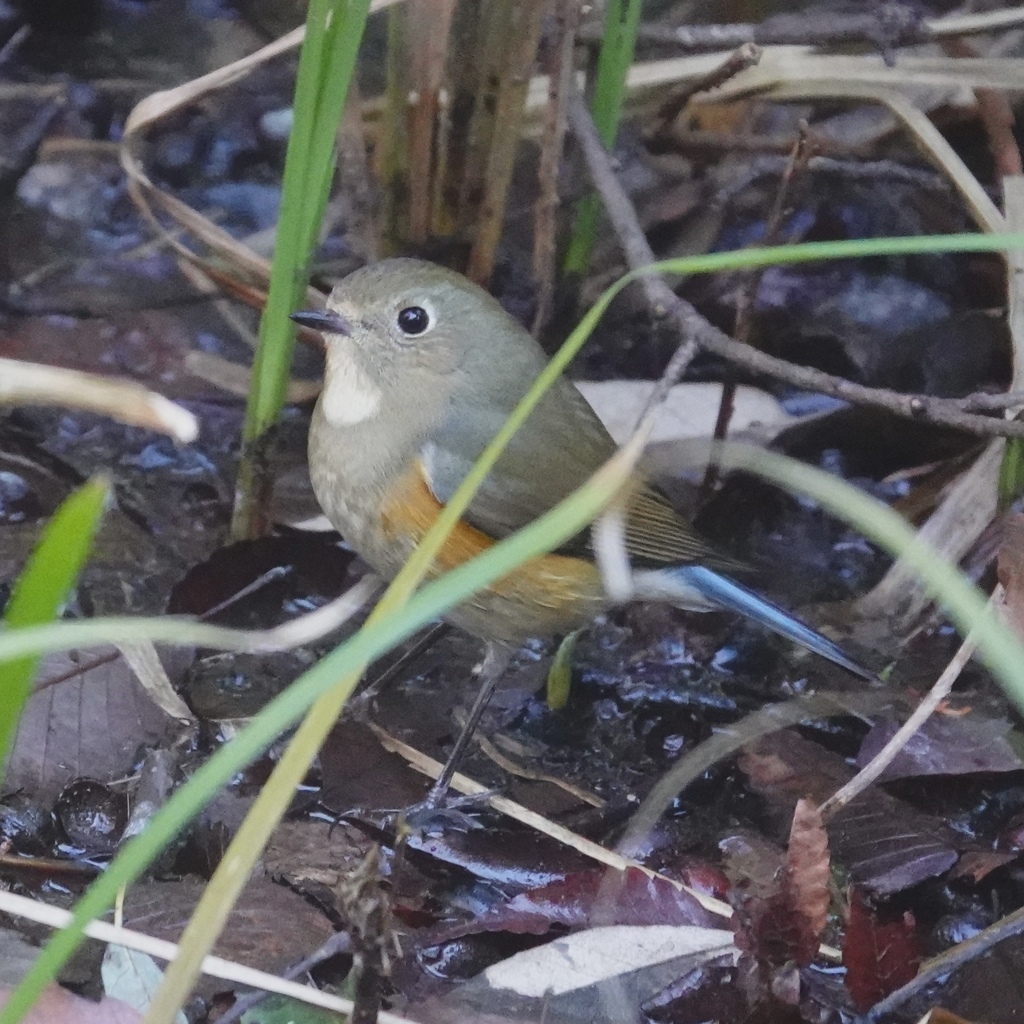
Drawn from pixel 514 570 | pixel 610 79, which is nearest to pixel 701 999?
pixel 514 570

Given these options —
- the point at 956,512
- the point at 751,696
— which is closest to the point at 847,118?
the point at 956,512

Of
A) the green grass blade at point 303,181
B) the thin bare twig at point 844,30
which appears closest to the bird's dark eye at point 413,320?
the green grass blade at point 303,181

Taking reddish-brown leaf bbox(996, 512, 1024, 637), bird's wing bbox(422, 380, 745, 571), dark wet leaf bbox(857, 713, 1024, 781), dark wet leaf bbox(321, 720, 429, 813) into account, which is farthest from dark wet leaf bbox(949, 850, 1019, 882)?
dark wet leaf bbox(321, 720, 429, 813)

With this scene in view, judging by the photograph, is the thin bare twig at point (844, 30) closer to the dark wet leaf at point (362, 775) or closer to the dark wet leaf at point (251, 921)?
the dark wet leaf at point (362, 775)

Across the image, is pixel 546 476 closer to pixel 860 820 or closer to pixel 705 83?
pixel 860 820

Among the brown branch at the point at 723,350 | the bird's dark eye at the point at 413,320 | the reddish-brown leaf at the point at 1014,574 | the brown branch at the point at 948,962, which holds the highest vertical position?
the brown branch at the point at 723,350

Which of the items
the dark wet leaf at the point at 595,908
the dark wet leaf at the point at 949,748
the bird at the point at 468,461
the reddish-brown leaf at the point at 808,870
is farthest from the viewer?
the bird at the point at 468,461

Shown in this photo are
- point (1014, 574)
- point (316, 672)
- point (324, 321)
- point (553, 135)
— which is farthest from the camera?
point (553, 135)
